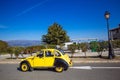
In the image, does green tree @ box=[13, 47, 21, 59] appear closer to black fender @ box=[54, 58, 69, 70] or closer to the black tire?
the black tire

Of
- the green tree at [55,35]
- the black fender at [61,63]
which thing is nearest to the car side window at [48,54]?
the black fender at [61,63]

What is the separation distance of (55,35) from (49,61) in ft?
112

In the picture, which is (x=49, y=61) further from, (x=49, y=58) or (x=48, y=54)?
(x=48, y=54)

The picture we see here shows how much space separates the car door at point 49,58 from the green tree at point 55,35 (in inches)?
1326

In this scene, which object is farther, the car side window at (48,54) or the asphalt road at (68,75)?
the car side window at (48,54)

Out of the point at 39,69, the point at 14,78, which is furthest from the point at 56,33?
the point at 14,78

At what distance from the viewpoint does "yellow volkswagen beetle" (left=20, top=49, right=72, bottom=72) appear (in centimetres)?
1248

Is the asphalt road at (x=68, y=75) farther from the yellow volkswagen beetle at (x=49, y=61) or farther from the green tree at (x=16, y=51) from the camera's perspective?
the green tree at (x=16, y=51)

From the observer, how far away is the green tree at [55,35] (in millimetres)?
46969

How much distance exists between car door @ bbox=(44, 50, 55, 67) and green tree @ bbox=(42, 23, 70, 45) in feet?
110

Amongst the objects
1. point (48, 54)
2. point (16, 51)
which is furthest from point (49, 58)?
point (16, 51)

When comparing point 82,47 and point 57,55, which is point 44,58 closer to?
point 57,55

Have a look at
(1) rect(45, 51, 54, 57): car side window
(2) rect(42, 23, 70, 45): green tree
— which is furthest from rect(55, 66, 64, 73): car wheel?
(2) rect(42, 23, 70, 45): green tree

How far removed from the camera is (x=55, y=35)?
4678 centimetres
